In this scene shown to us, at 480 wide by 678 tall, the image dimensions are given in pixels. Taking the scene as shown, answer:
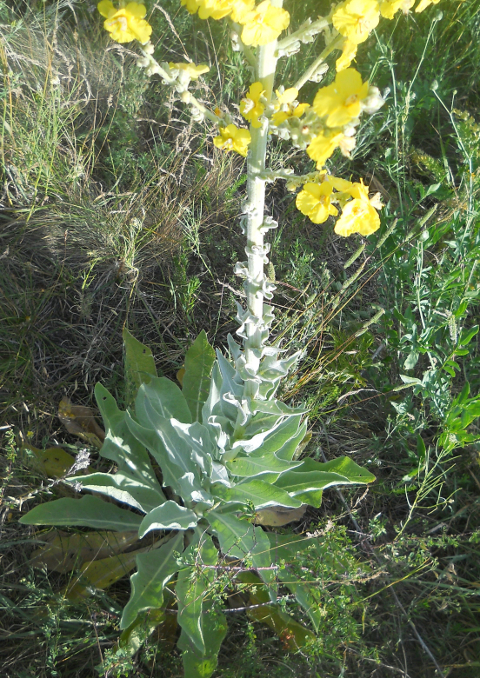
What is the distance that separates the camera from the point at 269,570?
207cm

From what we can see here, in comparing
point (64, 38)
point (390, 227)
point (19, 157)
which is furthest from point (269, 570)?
point (64, 38)

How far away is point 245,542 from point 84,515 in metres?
0.72

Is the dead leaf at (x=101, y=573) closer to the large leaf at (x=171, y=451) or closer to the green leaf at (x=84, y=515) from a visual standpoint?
the green leaf at (x=84, y=515)

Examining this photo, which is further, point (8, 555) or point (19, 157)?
point (19, 157)

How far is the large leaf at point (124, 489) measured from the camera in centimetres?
206

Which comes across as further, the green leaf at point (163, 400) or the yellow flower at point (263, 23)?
the green leaf at point (163, 400)

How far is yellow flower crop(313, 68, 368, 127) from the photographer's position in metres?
1.08

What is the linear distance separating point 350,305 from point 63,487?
1.91 metres

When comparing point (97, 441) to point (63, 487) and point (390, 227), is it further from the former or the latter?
point (390, 227)

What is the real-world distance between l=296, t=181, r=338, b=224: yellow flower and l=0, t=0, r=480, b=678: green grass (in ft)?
3.30

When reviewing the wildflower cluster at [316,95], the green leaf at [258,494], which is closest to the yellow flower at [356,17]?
the wildflower cluster at [316,95]

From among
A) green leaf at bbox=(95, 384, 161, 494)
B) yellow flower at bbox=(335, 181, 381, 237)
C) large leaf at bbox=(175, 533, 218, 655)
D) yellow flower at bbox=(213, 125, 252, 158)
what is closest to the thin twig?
large leaf at bbox=(175, 533, 218, 655)

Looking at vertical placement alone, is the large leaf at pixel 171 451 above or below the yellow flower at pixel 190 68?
below

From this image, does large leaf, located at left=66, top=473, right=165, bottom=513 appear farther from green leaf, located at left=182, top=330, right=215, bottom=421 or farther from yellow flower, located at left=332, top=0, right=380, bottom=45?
yellow flower, located at left=332, top=0, right=380, bottom=45
